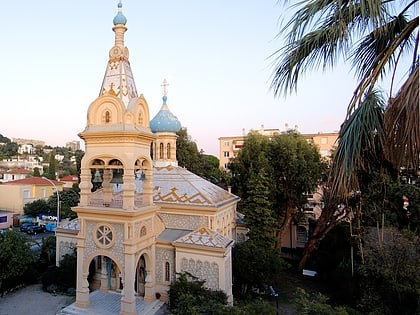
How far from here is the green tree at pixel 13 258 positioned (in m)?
14.4

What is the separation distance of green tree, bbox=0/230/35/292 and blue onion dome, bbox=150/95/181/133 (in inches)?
384

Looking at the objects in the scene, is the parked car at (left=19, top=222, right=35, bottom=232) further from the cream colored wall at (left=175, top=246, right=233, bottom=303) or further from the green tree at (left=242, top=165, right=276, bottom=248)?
the green tree at (left=242, top=165, right=276, bottom=248)

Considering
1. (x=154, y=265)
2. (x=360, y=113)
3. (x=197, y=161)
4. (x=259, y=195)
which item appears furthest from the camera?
(x=197, y=161)

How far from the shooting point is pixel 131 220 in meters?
11.9

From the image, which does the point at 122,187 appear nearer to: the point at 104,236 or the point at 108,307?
the point at 104,236

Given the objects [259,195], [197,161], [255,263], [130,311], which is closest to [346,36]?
[130,311]

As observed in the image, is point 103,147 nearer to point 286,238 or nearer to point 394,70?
point 394,70

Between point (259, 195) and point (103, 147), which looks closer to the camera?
point (103, 147)

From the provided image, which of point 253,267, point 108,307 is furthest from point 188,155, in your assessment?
point 108,307

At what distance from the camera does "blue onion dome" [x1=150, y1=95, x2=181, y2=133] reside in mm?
19188

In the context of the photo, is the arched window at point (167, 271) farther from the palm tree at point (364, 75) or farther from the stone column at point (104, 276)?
the palm tree at point (364, 75)

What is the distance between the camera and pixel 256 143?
2116 cm

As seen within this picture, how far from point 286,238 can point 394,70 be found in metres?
24.5

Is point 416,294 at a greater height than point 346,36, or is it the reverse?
point 346,36
